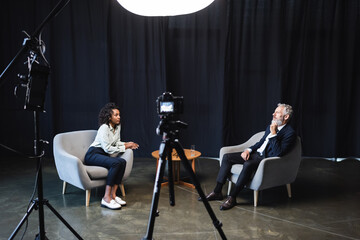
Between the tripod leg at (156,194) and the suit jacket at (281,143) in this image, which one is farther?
the suit jacket at (281,143)

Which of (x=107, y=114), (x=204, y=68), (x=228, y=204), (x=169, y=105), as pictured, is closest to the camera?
(x=169, y=105)

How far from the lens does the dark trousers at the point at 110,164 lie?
3.03 metres

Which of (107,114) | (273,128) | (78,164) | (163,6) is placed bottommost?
(78,164)

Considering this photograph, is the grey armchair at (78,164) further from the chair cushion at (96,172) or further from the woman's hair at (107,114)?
the woman's hair at (107,114)

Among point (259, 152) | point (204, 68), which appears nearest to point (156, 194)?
point (259, 152)

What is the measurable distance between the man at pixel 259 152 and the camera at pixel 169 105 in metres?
1.64

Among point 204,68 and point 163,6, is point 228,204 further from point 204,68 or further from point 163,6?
point 204,68

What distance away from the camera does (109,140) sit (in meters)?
3.27

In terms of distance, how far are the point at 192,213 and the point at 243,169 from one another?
2.27 ft

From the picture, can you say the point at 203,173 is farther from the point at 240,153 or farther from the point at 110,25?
the point at 110,25

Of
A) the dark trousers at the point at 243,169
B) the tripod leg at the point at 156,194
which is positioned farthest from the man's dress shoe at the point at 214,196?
the tripod leg at the point at 156,194

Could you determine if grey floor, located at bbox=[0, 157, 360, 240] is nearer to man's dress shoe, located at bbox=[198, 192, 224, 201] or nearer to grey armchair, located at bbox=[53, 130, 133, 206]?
man's dress shoe, located at bbox=[198, 192, 224, 201]

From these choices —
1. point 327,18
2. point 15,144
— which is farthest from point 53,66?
point 327,18

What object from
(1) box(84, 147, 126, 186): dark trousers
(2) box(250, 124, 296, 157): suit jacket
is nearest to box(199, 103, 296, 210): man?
(2) box(250, 124, 296, 157): suit jacket
